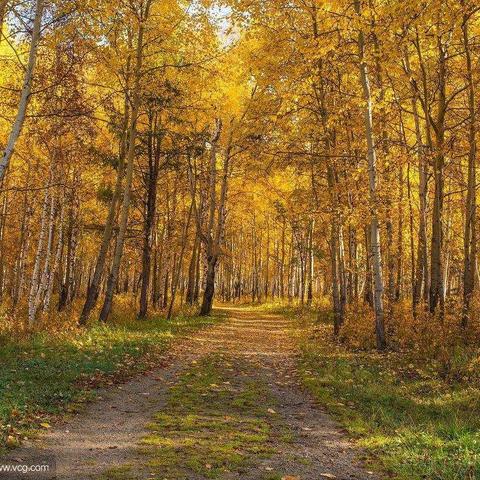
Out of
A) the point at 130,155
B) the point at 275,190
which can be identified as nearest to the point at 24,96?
the point at 130,155

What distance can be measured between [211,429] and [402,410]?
306 centimetres

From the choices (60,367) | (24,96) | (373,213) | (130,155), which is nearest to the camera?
(24,96)

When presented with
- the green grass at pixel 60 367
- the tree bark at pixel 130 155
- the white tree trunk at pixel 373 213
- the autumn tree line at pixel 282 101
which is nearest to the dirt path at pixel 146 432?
the green grass at pixel 60 367

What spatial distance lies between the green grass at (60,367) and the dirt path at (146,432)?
345mm

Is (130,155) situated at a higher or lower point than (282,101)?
lower

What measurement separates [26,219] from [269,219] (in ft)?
84.2

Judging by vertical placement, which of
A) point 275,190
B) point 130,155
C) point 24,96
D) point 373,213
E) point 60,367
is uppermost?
point 275,190

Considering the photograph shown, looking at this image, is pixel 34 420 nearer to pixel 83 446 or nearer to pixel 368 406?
pixel 83 446

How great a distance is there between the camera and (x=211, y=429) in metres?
6.43

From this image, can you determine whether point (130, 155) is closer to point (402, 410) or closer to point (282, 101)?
point (282, 101)

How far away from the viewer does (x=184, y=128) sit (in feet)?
70.8

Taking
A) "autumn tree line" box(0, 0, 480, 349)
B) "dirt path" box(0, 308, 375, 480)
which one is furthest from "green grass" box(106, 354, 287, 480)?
"autumn tree line" box(0, 0, 480, 349)

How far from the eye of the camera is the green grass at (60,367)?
620 cm

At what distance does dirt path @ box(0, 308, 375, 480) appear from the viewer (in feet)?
16.5
